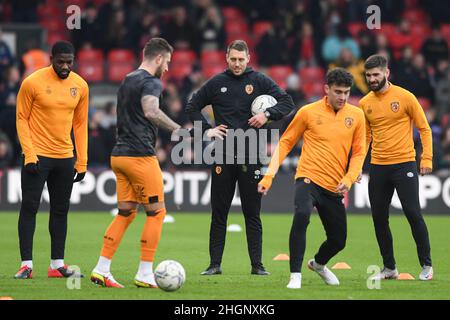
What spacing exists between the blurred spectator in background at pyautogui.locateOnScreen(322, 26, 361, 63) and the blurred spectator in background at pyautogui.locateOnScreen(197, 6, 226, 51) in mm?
2312

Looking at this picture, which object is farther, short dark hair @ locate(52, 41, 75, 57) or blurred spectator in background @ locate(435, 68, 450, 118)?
blurred spectator in background @ locate(435, 68, 450, 118)

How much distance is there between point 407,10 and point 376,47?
12.2 feet

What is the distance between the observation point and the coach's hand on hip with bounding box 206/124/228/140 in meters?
10.9

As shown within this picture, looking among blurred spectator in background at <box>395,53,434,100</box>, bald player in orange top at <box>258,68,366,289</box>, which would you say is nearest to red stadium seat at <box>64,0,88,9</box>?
blurred spectator in background at <box>395,53,434,100</box>

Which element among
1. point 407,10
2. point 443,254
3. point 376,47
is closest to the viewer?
point 443,254

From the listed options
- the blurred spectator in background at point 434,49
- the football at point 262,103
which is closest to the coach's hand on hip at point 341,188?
the football at point 262,103

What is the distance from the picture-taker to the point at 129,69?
23125 mm

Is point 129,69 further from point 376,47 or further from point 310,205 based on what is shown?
point 310,205

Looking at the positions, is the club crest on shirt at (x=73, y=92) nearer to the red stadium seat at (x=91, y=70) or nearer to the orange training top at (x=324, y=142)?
the orange training top at (x=324, y=142)

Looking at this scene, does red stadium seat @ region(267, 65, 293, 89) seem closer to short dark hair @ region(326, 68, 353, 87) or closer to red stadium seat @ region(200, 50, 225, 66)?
red stadium seat @ region(200, 50, 225, 66)

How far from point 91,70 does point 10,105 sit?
340 centimetres

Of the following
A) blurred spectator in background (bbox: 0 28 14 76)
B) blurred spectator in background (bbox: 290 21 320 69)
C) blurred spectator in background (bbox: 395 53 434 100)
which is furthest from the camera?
blurred spectator in background (bbox: 290 21 320 69)

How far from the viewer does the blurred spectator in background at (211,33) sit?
24109 mm
